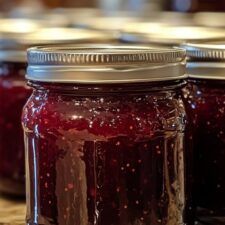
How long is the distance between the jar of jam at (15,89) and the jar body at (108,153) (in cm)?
17

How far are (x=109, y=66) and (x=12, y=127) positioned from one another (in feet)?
0.80

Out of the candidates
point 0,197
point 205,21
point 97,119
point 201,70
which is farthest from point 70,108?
point 205,21

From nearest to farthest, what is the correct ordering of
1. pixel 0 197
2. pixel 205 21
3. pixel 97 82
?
pixel 97 82 → pixel 0 197 → pixel 205 21

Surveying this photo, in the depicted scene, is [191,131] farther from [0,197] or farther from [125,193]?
[0,197]

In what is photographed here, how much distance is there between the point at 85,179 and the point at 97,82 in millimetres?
75

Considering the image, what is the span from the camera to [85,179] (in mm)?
560

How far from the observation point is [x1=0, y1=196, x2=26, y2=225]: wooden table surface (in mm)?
700

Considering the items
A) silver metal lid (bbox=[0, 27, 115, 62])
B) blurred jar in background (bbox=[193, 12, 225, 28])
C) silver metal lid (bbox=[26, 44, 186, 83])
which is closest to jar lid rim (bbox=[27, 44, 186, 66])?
silver metal lid (bbox=[26, 44, 186, 83])

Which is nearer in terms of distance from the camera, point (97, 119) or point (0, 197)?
point (97, 119)

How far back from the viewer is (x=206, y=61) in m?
0.62

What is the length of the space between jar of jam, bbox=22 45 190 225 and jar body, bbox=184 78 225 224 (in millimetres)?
52

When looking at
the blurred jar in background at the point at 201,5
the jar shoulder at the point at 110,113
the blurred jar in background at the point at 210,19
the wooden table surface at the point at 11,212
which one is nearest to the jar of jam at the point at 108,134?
the jar shoulder at the point at 110,113

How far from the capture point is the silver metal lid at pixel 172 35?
748 mm

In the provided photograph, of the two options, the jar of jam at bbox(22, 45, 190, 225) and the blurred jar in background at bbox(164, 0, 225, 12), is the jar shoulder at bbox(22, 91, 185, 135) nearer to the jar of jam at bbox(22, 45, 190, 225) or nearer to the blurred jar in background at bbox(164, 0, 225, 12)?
the jar of jam at bbox(22, 45, 190, 225)
